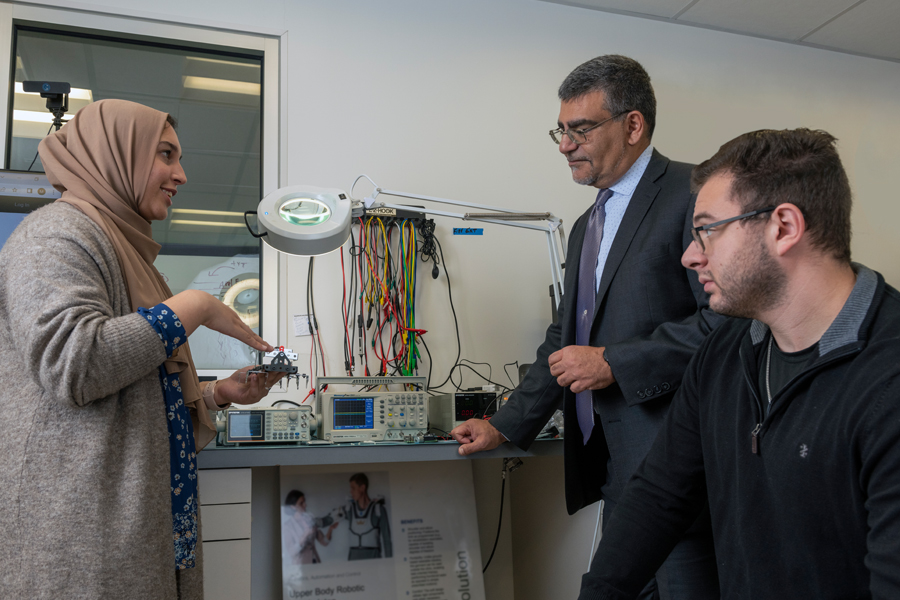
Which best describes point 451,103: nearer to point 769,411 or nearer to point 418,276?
point 418,276

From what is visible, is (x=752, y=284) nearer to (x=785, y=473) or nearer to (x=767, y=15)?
(x=785, y=473)

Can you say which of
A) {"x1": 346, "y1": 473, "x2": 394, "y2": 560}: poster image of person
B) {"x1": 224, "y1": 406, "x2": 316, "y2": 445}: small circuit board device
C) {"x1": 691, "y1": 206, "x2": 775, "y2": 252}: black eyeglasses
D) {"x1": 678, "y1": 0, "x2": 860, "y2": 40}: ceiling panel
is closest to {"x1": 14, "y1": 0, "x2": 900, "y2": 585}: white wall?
{"x1": 678, "y1": 0, "x2": 860, "y2": 40}: ceiling panel

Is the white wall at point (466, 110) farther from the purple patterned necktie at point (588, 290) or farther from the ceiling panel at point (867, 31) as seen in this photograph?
the purple patterned necktie at point (588, 290)

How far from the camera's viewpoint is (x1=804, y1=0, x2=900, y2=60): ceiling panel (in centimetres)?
344

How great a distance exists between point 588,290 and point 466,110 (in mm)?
1587

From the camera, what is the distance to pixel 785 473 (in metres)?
0.91

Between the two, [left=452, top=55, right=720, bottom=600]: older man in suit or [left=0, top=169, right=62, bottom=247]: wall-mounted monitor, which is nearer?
[left=452, top=55, right=720, bottom=600]: older man in suit

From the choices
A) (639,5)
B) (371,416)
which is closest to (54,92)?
(371,416)

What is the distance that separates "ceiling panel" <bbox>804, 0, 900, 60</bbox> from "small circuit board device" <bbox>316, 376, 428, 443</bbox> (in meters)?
3.10

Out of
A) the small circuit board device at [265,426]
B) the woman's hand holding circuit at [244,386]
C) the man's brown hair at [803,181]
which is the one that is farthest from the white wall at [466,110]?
the man's brown hair at [803,181]

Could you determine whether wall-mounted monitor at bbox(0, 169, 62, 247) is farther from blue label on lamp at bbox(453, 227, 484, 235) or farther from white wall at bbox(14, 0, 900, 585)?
blue label on lamp at bbox(453, 227, 484, 235)

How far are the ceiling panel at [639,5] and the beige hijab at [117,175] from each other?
8.29 feet

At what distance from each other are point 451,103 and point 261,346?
191 centimetres

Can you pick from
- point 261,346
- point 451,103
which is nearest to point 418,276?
point 451,103
